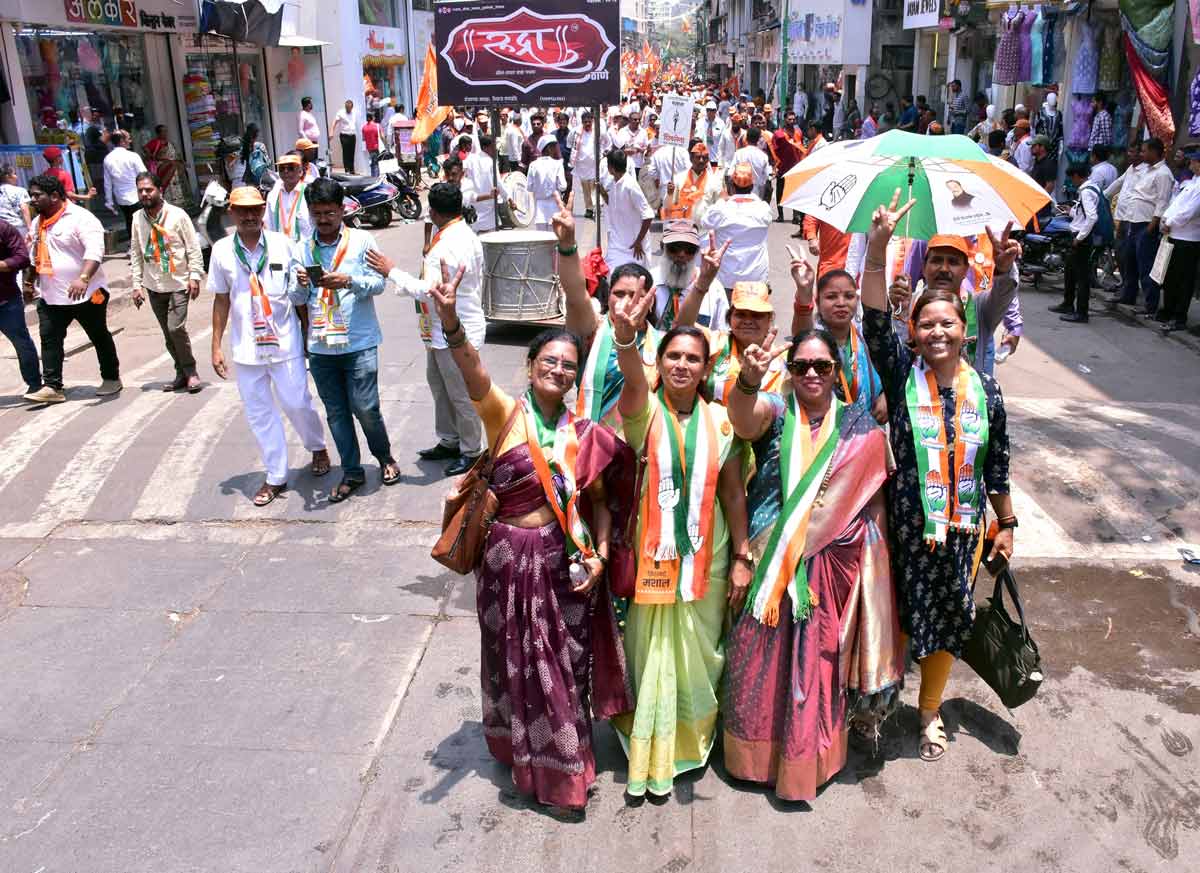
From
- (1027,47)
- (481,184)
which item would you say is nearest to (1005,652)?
(481,184)

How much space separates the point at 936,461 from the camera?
11.5 feet

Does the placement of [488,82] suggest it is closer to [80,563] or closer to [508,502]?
[80,563]

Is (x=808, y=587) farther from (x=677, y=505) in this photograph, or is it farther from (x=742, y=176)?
(x=742, y=176)

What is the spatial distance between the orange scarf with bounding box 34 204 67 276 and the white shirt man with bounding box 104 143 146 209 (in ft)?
21.4

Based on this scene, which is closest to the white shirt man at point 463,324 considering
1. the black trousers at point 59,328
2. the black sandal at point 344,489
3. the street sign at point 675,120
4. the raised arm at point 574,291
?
the black sandal at point 344,489

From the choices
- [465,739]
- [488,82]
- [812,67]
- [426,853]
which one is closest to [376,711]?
[465,739]

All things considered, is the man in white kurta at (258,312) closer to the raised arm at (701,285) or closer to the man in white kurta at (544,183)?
the raised arm at (701,285)

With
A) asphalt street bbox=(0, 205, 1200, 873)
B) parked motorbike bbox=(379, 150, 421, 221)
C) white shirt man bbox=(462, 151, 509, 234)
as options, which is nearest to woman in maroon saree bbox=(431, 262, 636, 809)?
asphalt street bbox=(0, 205, 1200, 873)

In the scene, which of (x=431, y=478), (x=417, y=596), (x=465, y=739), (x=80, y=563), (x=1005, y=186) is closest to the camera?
(x=465, y=739)

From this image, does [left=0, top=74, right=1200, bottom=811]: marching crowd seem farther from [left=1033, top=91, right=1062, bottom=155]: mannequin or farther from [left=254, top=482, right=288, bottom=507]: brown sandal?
[left=1033, top=91, right=1062, bottom=155]: mannequin

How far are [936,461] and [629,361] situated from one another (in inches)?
43.6

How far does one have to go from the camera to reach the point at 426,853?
3404 millimetres

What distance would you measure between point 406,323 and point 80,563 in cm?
551

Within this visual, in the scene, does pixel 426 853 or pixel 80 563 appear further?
pixel 80 563
